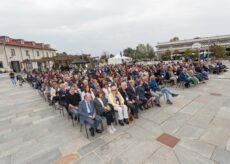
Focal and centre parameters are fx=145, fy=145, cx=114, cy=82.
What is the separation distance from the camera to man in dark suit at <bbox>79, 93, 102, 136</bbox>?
3.57 metres

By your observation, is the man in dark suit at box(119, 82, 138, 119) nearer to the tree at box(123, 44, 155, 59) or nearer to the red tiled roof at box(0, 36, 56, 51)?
the red tiled roof at box(0, 36, 56, 51)

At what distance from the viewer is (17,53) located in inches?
1261

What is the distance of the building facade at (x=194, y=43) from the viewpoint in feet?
144

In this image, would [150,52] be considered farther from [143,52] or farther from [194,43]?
[194,43]

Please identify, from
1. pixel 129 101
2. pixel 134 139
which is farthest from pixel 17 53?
pixel 134 139

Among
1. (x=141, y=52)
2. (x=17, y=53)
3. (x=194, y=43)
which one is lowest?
(x=141, y=52)

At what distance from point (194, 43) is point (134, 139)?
164ft

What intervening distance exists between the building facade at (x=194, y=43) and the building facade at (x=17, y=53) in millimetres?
42159

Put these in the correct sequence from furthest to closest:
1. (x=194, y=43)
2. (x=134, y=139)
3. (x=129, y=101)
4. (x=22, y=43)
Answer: (x=194, y=43) < (x=22, y=43) < (x=129, y=101) < (x=134, y=139)

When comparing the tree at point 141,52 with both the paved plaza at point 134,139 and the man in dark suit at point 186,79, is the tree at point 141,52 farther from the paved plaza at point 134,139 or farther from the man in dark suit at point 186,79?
the paved plaza at point 134,139

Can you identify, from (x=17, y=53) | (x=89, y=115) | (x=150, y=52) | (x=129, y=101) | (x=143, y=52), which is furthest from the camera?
(x=143, y=52)

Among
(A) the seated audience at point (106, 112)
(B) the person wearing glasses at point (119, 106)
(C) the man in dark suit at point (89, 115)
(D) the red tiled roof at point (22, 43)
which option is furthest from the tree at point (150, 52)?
(C) the man in dark suit at point (89, 115)

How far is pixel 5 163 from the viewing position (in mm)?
2912

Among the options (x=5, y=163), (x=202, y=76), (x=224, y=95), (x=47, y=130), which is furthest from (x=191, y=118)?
(x=202, y=76)
